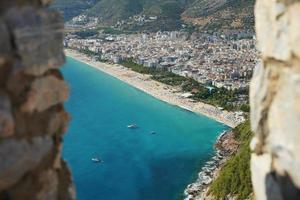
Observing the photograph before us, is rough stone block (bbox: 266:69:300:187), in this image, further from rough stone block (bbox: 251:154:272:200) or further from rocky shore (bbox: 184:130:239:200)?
rocky shore (bbox: 184:130:239:200)

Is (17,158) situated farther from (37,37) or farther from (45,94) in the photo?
(37,37)

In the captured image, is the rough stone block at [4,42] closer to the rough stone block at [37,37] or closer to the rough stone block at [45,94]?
the rough stone block at [37,37]

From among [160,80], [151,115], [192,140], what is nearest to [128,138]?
[192,140]

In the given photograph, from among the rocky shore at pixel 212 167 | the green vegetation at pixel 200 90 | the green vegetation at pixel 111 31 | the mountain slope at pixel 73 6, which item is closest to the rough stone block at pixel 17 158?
the rocky shore at pixel 212 167

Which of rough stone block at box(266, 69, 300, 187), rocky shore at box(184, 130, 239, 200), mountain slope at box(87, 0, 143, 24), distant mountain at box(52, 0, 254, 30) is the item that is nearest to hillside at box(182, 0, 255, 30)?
distant mountain at box(52, 0, 254, 30)

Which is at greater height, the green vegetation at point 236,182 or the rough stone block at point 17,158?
the rough stone block at point 17,158
